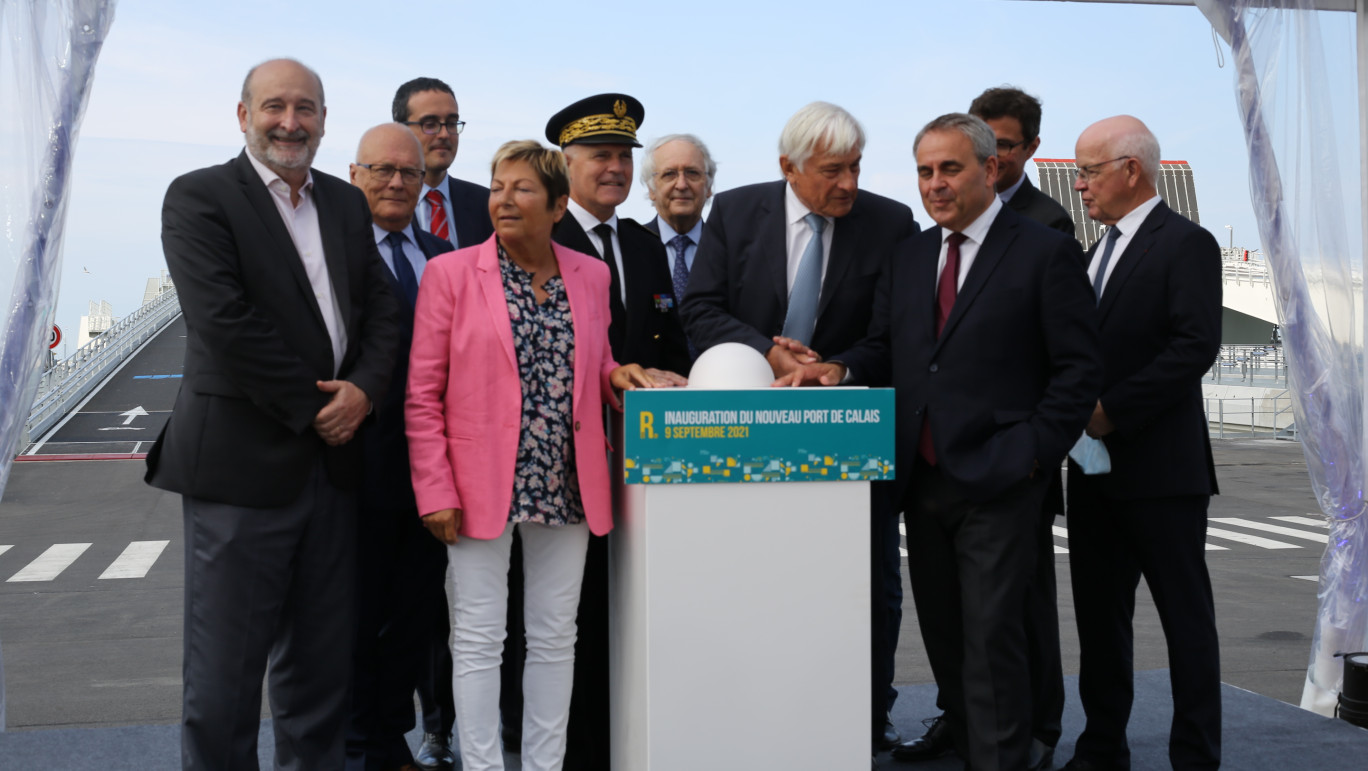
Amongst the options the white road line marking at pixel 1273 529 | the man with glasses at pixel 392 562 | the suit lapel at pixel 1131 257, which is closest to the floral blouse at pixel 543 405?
the man with glasses at pixel 392 562

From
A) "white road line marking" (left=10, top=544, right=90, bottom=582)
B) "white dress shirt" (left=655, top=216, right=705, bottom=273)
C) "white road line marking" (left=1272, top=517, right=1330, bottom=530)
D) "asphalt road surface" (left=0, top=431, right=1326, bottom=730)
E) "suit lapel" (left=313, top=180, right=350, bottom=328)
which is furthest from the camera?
"white road line marking" (left=1272, top=517, right=1330, bottom=530)

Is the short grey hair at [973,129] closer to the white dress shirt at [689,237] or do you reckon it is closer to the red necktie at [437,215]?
the white dress shirt at [689,237]

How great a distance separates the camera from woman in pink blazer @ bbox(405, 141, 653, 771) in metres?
2.96

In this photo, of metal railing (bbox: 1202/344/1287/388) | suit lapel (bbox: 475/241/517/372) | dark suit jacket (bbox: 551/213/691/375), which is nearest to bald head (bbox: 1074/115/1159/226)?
dark suit jacket (bbox: 551/213/691/375)

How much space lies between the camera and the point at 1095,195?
12.1 ft

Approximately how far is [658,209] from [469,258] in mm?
1719

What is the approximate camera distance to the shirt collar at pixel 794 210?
346cm

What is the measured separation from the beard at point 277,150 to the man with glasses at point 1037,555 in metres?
2.09

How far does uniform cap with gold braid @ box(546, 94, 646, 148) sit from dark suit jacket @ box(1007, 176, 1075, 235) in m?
1.35

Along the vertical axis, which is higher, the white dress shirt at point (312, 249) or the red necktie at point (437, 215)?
the red necktie at point (437, 215)

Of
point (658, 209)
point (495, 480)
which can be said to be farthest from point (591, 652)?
point (658, 209)

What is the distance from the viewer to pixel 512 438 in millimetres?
2971

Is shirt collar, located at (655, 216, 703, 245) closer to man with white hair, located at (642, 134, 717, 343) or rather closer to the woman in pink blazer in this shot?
man with white hair, located at (642, 134, 717, 343)

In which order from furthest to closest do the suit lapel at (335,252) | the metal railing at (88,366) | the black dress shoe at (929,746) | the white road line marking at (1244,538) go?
the metal railing at (88,366), the white road line marking at (1244,538), the black dress shoe at (929,746), the suit lapel at (335,252)
